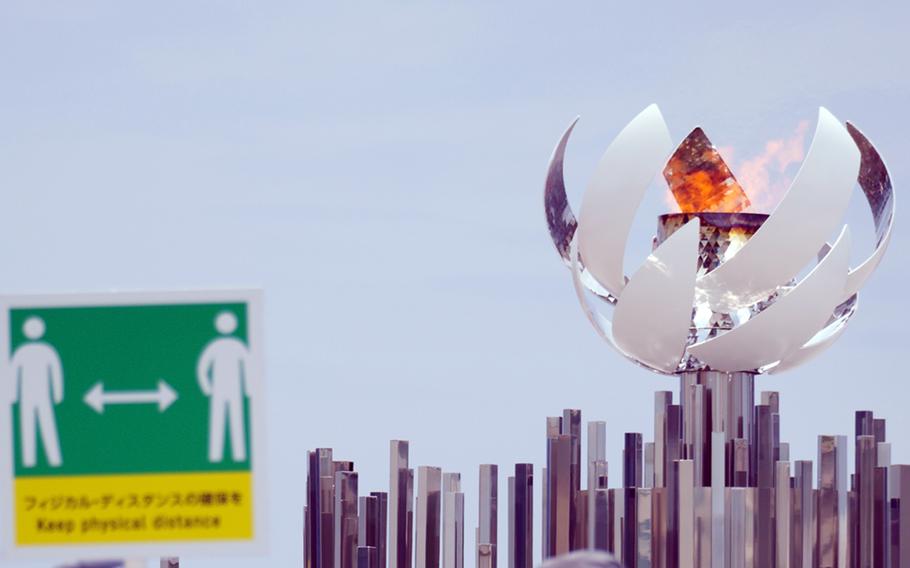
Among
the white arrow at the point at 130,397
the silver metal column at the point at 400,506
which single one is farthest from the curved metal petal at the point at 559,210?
the white arrow at the point at 130,397

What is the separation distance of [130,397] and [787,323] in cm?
721

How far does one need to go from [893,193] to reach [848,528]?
2322 mm

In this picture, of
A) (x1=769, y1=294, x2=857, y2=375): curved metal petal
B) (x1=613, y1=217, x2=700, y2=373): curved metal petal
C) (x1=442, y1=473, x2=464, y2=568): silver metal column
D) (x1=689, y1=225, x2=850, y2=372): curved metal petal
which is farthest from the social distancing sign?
(x1=769, y1=294, x2=857, y2=375): curved metal petal

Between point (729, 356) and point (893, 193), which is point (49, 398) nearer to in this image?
Result: point (729, 356)

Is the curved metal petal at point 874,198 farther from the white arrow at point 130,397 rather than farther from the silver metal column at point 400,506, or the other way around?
the white arrow at point 130,397

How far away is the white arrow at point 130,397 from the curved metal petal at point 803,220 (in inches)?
274

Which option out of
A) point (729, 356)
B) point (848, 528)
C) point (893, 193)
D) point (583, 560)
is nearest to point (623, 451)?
point (729, 356)

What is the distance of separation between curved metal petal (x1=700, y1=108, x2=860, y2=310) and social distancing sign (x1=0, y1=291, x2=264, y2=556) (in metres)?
6.96

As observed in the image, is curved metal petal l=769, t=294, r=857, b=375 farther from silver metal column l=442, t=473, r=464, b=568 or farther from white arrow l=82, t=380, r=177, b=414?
white arrow l=82, t=380, r=177, b=414

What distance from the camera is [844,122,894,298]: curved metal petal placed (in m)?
10.4

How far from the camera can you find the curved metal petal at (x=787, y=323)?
9.88 metres

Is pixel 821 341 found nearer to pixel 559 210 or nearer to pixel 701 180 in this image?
pixel 701 180

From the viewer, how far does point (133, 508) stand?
317cm

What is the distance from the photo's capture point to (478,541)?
9688 mm
